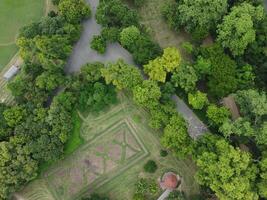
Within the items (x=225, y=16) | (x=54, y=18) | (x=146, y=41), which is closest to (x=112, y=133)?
(x=146, y=41)

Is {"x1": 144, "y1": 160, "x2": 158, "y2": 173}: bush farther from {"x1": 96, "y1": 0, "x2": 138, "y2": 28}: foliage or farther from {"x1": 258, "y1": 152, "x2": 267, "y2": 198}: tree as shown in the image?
{"x1": 96, "y1": 0, "x2": 138, "y2": 28}: foliage

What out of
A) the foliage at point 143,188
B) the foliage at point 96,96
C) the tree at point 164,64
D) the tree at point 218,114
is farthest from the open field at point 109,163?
the tree at point 218,114

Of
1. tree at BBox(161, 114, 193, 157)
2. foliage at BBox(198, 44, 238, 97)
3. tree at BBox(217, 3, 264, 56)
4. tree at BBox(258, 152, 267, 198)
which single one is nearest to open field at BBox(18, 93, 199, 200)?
tree at BBox(161, 114, 193, 157)

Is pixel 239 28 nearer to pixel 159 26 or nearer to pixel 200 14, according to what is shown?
pixel 200 14

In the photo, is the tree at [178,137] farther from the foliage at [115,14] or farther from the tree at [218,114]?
the foliage at [115,14]

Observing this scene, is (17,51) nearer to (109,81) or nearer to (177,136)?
(109,81)

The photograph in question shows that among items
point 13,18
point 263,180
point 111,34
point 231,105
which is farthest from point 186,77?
point 13,18
